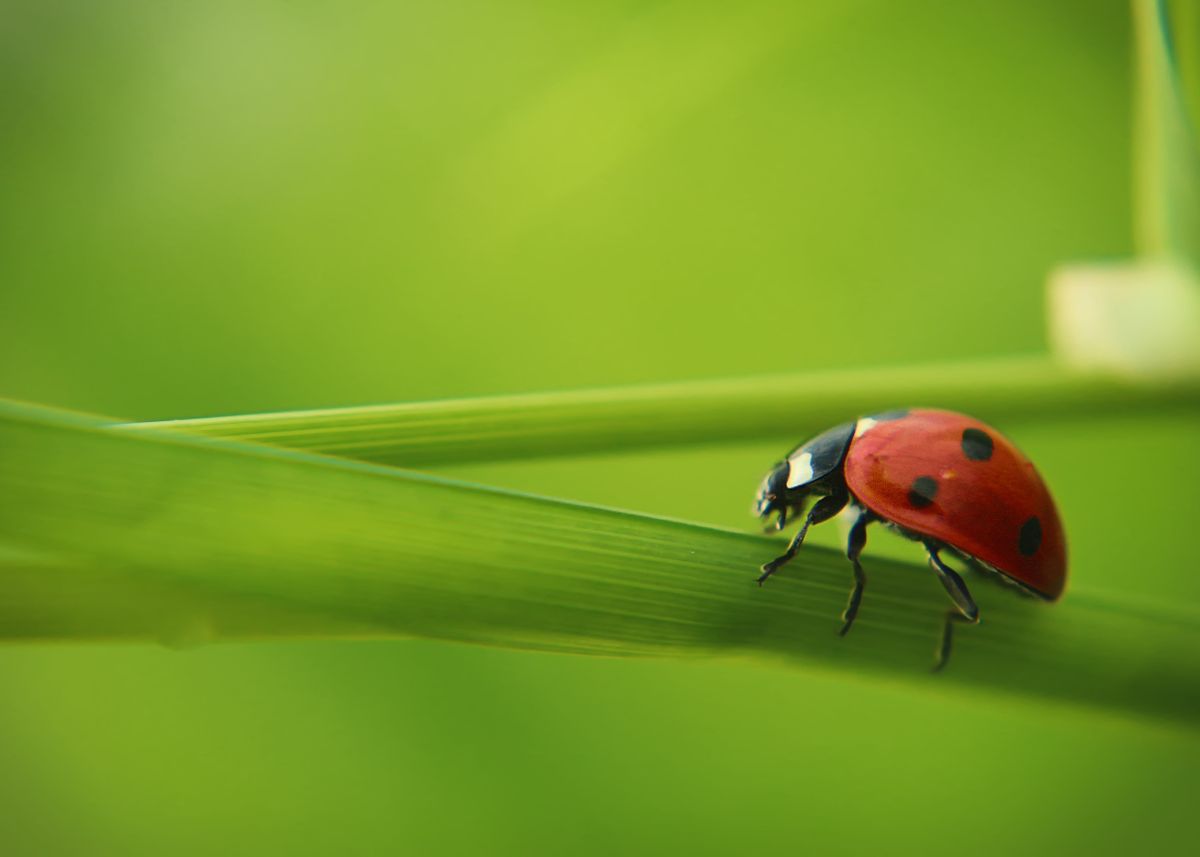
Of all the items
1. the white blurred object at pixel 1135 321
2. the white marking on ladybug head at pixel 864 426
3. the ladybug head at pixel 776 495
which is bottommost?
the ladybug head at pixel 776 495

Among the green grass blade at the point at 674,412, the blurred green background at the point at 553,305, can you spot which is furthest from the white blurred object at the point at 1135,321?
the blurred green background at the point at 553,305

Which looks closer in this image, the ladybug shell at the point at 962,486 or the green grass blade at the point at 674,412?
the green grass blade at the point at 674,412

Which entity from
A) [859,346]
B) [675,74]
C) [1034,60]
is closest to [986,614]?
[859,346]

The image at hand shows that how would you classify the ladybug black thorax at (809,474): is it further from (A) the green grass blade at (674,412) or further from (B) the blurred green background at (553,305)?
(B) the blurred green background at (553,305)

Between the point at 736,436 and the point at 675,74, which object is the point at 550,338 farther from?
the point at 736,436

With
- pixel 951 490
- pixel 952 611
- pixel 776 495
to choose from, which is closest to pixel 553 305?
pixel 776 495

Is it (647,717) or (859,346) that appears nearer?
(647,717)
